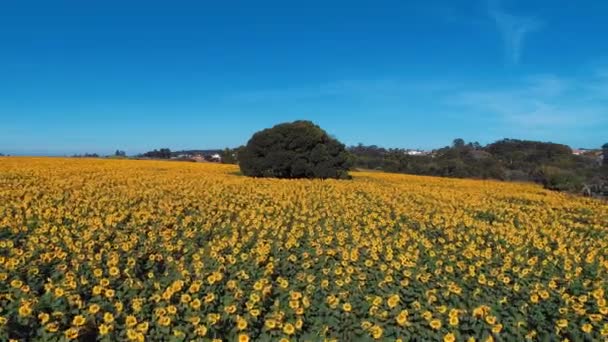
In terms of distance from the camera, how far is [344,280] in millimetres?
5707

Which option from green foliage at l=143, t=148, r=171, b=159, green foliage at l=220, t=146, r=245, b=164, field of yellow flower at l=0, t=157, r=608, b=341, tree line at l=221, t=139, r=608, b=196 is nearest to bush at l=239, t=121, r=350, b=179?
tree line at l=221, t=139, r=608, b=196

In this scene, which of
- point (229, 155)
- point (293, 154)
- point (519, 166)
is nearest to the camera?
point (293, 154)

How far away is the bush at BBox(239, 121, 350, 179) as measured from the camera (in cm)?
2489

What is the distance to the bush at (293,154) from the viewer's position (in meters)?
24.9

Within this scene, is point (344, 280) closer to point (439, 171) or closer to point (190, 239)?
point (190, 239)

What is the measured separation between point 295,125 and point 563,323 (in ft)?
71.6

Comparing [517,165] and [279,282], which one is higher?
[517,165]

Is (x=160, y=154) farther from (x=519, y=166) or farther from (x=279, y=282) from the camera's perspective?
(x=279, y=282)

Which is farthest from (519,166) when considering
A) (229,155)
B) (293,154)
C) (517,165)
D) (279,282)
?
(279,282)

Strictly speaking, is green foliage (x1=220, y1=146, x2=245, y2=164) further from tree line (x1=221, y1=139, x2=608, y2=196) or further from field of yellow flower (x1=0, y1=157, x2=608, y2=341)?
field of yellow flower (x1=0, y1=157, x2=608, y2=341)

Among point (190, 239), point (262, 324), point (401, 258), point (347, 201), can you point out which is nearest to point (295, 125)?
point (347, 201)

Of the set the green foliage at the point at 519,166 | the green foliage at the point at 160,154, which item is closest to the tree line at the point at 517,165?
the green foliage at the point at 519,166

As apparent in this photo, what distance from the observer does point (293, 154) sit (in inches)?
980

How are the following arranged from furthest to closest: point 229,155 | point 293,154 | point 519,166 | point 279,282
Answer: point 519,166 → point 229,155 → point 293,154 → point 279,282
